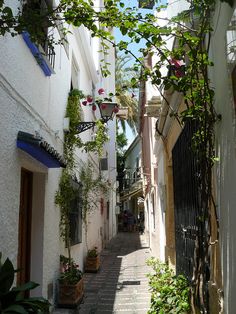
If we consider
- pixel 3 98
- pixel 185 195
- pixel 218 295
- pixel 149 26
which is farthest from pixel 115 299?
pixel 149 26

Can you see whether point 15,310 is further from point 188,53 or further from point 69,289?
point 69,289

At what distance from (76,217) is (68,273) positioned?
2274mm

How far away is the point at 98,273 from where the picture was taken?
12.1 metres

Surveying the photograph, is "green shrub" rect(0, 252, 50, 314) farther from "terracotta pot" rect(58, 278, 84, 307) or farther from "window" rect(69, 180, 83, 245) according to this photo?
"window" rect(69, 180, 83, 245)

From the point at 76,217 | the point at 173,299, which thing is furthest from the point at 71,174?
the point at 173,299

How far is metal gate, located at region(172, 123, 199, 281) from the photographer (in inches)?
232

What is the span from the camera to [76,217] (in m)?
10.2

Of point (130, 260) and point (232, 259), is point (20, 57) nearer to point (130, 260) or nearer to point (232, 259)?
point (232, 259)

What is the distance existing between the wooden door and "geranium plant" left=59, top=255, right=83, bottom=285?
1.17 meters

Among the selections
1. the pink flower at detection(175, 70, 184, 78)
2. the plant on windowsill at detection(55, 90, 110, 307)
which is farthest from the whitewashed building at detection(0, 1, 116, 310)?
the pink flower at detection(175, 70, 184, 78)

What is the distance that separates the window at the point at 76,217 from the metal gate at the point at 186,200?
261cm

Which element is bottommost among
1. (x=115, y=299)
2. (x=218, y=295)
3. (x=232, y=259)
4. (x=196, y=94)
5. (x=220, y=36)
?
(x=115, y=299)

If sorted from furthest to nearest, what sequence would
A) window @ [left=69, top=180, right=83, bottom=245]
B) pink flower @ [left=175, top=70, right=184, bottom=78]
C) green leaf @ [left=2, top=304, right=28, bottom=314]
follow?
window @ [left=69, top=180, right=83, bottom=245]
pink flower @ [left=175, top=70, right=184, bottom=78]
green leaf @ [left=2, top=304, right=28, bottom=314]

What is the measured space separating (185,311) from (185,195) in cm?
220
